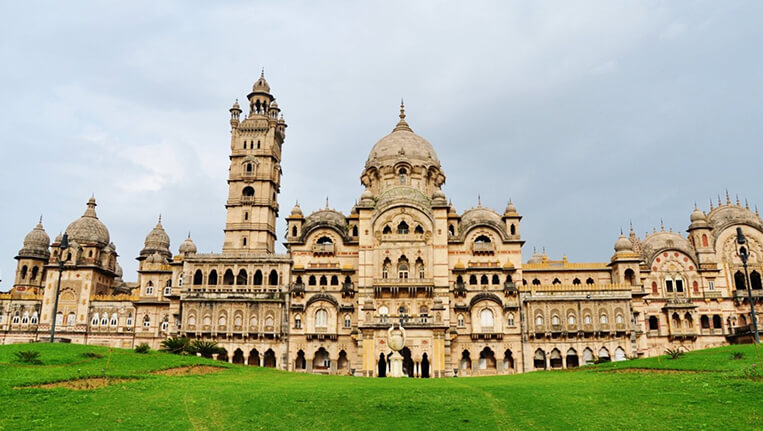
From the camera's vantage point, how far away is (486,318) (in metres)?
50.2

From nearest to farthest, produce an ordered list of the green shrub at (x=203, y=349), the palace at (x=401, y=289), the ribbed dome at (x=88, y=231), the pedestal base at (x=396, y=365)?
the pedestal base at (x=396, y=365), the green shrub at (x=203, y=349), the palace at (x=401, y=289), the ribbed dome at (x=88, y=231)

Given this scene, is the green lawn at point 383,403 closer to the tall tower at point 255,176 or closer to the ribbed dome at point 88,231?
the tall tower at point 255,176

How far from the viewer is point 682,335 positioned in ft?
176

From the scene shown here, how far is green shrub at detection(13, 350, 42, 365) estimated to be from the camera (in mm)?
27375

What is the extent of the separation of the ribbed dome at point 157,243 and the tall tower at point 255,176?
13.1 m

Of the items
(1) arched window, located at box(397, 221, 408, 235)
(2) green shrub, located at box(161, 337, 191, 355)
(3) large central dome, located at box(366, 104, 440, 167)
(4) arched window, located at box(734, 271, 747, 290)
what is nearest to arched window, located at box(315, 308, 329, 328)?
(1) arched window, located at box(397, 221, 408, 235)

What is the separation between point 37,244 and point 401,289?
43775mm

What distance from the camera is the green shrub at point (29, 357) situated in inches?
1078

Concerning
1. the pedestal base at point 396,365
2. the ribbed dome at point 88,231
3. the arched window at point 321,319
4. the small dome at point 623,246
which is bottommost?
the pedestal base at point 396,365

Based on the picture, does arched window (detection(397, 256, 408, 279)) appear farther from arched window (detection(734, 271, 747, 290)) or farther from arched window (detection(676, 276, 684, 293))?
arched window (detection(734, 271, 747, 290))

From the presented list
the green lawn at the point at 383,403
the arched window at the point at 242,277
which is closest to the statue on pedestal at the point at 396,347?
the green lawn at the point at 383,403

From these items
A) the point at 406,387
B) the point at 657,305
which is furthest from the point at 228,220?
the point at 657,305

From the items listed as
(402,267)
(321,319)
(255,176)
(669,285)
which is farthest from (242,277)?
(669,285)

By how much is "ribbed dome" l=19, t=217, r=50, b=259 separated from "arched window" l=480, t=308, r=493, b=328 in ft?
160
